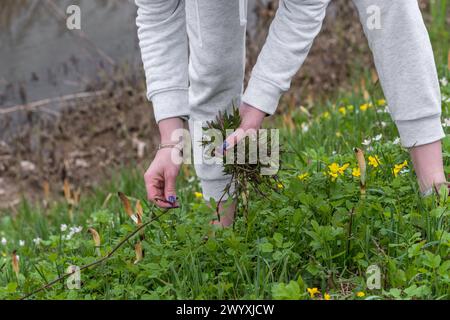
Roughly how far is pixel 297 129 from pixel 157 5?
190 cm

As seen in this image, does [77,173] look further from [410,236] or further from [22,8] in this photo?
[410,236]

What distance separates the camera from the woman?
2637 millimetres

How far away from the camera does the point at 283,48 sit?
8.25 ft

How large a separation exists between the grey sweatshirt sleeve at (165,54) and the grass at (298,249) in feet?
1.31

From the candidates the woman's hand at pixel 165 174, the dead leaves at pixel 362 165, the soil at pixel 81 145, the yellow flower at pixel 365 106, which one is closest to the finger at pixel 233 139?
the woman's hand at pixel 165 174

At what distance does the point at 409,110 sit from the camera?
2750 mm

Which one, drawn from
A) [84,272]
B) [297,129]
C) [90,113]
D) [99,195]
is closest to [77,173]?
[90,113]

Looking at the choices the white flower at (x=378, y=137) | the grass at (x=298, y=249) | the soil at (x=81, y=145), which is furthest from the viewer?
the soil at (x=81, y=145)

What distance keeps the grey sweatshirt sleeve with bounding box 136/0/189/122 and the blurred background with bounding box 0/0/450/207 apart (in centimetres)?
291

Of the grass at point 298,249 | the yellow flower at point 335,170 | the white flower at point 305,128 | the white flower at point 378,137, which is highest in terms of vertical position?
the white flower at point 305,128

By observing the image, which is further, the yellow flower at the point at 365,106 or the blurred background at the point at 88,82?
the blurred background at the point at 88,82

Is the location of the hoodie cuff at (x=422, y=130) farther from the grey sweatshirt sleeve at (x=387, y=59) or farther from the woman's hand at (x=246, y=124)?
the woman's hand at (x=246, y=124)

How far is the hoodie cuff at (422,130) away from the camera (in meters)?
2.76

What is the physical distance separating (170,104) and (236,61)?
28 cm
